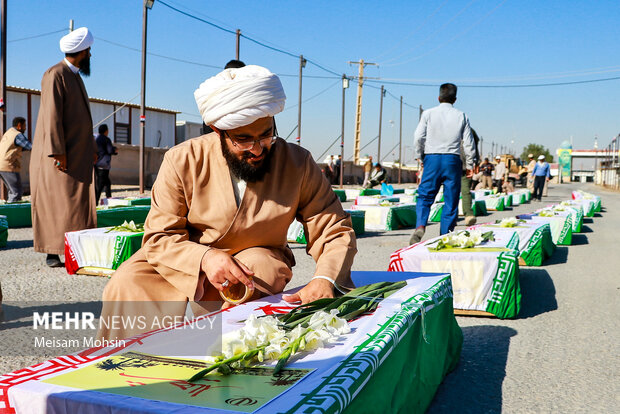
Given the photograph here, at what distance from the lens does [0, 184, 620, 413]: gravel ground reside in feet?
8.54

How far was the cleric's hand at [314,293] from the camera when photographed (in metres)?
2.44

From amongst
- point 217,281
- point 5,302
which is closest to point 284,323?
point 217,281

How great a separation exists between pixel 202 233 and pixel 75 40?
352 centimetres

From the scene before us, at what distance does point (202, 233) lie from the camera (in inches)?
101

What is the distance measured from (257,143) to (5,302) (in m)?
2.92

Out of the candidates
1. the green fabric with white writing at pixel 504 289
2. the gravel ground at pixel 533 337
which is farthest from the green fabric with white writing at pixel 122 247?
the green fabric with white writing at pixel 504 289

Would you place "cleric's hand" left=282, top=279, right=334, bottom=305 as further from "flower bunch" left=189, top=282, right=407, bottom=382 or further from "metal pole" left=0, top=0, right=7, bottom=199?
"metal pole" left=0, top=0, right=7, bottom=199

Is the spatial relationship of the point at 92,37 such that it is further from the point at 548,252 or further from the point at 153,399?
the point at 548,252

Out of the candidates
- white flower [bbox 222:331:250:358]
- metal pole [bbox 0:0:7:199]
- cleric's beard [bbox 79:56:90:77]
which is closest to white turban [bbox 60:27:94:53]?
cleric's beard [bbox 79:56:90:77]

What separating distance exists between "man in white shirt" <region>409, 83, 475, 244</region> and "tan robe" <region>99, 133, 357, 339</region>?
4219 mm

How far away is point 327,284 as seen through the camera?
8.18ft

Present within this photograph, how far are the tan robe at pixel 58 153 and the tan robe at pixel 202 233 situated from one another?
3239 mm

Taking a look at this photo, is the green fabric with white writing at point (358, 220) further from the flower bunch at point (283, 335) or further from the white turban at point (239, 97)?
the flower bunch at point (283, 335)

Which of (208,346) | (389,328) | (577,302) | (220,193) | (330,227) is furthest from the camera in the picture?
(577,302)
